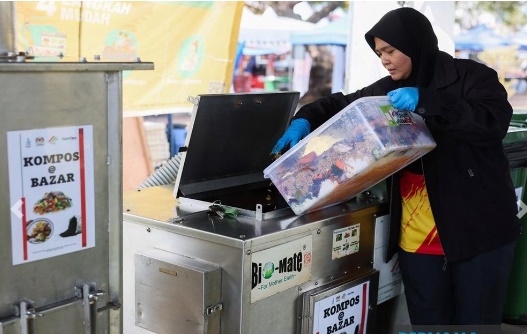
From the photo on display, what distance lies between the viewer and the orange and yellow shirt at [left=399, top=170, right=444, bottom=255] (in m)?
2.91

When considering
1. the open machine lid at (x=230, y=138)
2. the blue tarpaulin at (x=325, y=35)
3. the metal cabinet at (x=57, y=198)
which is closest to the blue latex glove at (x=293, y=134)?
the open machine lid at (x=230, y=138)

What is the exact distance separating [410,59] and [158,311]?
4.91 feet

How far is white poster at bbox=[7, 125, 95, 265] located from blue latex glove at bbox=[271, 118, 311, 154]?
1.19m

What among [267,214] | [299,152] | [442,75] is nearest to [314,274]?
[267,214]

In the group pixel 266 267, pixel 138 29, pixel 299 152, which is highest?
pixel 138 29

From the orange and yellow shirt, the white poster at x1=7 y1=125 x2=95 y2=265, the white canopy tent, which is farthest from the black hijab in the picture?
the white canopy tent

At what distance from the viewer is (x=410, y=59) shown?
2.81 meters

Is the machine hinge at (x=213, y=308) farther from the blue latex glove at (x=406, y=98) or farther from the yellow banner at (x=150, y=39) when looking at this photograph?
the yellow banner at (x=150, y=39)

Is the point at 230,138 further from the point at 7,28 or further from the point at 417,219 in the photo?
the point at 7,28

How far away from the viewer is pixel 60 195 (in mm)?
1790

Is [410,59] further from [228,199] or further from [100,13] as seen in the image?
[100,13]

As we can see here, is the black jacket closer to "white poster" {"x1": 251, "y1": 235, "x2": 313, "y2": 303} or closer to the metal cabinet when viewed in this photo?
"white poster" {"x1": 251, "y1": 235, "x2": 313, "y2": 303}

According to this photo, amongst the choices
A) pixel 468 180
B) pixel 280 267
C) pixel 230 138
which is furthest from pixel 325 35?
pixel 280 267

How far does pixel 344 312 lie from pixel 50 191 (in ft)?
4.95
